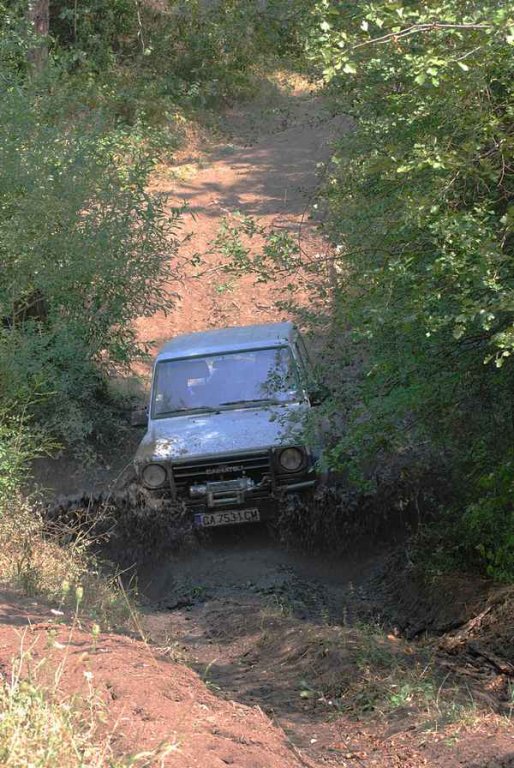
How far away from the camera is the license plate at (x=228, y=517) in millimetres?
8867

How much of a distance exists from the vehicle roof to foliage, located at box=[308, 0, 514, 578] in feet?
6.21

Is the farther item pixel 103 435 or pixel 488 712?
pixel 103 435

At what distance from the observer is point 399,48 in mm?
6867

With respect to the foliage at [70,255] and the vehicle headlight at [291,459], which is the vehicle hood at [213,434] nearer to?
the vehicle headlight at [291,459]

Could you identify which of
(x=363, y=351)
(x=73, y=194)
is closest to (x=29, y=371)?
(x=73, y=194)

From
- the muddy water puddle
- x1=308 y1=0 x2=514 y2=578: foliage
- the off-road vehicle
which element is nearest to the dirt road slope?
the off-road vehicle

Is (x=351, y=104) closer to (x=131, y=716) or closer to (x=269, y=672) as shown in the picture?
(x=269, y=672)

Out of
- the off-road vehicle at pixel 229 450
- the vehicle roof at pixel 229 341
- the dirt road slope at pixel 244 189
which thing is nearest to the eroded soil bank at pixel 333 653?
the off-road vehicle at pixel 229 450

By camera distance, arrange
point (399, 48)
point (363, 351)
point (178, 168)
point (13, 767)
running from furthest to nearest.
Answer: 1. point (178, 168)
2. point (363, 351)
3. point (399, 48)
4. point (13, 767)

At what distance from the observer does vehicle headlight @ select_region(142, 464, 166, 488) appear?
8.98 m

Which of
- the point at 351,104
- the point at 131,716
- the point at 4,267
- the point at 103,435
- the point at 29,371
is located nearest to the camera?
the point at 131,716

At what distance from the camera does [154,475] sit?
354 inches

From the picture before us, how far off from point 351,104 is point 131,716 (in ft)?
20.3

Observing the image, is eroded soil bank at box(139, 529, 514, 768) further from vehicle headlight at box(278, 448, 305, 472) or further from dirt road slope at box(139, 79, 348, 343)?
dirt road slope at box(139, 79, 348, 343)
